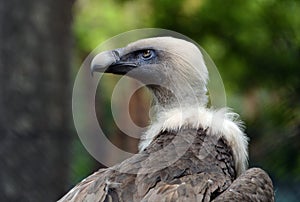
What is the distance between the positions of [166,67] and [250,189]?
1.01 meters

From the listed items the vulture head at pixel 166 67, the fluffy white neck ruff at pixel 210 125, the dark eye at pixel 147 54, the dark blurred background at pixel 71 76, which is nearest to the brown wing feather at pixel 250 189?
the fluffy white neck ruff at pixel 210 125

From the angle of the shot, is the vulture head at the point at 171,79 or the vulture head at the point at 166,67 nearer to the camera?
the vulture head at the point at 171,79

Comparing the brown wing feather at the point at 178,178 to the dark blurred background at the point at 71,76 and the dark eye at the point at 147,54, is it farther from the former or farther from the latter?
the dark blurred background at the point at 71,76

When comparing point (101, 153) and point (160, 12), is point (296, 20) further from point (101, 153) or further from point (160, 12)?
point (101, 153)

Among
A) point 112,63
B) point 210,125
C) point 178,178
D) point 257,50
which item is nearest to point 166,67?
point 112,63

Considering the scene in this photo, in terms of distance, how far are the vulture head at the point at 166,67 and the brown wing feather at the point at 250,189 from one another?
65 cm

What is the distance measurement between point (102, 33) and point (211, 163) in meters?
8.16

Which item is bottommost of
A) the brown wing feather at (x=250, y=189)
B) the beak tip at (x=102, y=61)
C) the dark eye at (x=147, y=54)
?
the brown wing feather at (x=250, y=189)

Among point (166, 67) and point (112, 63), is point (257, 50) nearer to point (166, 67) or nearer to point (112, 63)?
point (166, 67)

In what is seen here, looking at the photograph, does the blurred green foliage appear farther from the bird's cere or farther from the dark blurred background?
the bird's cere

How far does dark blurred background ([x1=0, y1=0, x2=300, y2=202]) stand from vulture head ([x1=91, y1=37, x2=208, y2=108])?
1.57m

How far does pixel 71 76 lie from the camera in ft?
23.5

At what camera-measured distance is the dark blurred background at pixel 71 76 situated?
6.55 meters

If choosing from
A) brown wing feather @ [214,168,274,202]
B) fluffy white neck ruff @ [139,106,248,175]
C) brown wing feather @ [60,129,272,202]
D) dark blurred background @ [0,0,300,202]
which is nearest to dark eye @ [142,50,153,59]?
fluffy white neck ruff @ [139,106,248,175]
